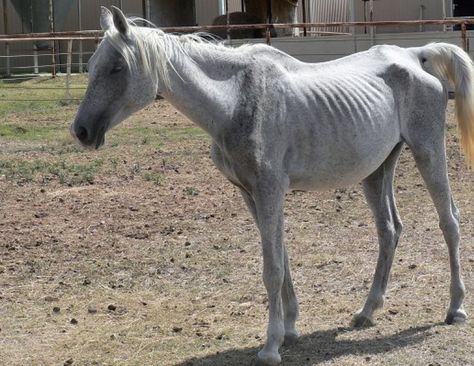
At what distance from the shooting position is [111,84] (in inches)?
178

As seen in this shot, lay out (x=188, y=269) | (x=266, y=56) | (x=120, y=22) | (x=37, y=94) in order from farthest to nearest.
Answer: (x=37, y=94) → (x=188, y=269) → (x=266, y=56) → (x=120, y=22)

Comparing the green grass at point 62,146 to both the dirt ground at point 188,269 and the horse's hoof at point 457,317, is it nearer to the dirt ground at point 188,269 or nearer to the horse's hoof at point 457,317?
the dirt ground at point 188,269

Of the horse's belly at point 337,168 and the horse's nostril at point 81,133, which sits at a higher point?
the horse's nostril at point 81,133

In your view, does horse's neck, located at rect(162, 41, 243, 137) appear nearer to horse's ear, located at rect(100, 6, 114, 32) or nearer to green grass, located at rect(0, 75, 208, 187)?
horse's ear, located at rect(100, 6, 114, 32)

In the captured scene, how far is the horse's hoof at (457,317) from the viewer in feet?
17.5

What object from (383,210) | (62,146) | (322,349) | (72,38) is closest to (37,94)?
(72,38)

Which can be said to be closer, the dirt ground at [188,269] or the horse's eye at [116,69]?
the horse's eye at [116,69]

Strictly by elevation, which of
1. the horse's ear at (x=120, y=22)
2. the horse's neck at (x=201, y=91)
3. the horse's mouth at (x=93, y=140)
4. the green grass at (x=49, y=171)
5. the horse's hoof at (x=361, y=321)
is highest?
the horse's ear at (x=120, y=22)

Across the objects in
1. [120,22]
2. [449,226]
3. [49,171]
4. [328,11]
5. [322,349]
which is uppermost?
[328,11]

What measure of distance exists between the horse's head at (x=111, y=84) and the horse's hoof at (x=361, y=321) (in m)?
1.90

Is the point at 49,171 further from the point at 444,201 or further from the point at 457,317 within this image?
the point at 457,317

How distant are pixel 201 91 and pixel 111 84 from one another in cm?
48

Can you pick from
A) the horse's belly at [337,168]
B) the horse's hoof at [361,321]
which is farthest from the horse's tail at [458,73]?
the horse's hoof at [361,321]

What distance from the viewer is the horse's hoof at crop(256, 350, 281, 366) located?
474 centimetres
